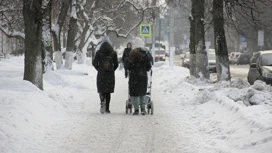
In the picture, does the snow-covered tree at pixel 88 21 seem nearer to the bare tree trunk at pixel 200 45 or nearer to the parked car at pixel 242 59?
the bare tree trunk at pixel 200 45

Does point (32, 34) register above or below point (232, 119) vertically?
above

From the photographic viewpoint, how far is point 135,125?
9.00 m

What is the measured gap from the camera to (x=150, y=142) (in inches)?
291

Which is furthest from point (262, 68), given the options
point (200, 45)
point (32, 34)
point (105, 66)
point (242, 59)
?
point (242, 59)

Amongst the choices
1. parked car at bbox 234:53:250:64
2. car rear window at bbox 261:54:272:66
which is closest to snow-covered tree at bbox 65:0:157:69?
car rear window at bbox 261:54:272:66

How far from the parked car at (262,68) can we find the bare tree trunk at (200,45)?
2291 mm

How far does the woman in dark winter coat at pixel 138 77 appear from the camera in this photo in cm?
1047

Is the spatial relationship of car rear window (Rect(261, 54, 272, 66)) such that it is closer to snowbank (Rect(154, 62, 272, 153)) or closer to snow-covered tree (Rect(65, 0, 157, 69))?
snowbank (Rect(154, 62, 272, 153))

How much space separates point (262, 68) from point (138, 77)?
6756 millimetres

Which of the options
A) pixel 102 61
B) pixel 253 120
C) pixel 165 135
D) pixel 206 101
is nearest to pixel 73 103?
pixel 102 61

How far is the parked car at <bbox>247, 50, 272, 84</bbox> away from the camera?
15188 millimetres

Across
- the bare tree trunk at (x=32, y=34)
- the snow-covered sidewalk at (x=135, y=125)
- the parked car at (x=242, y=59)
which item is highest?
the bare tree trunk at (x=32, y=34)

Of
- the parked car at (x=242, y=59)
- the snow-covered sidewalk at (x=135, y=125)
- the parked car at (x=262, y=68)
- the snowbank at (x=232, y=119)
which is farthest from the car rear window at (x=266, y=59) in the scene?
the parked car at (x=242, y=59)

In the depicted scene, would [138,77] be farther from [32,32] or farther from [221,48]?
[221,48]
